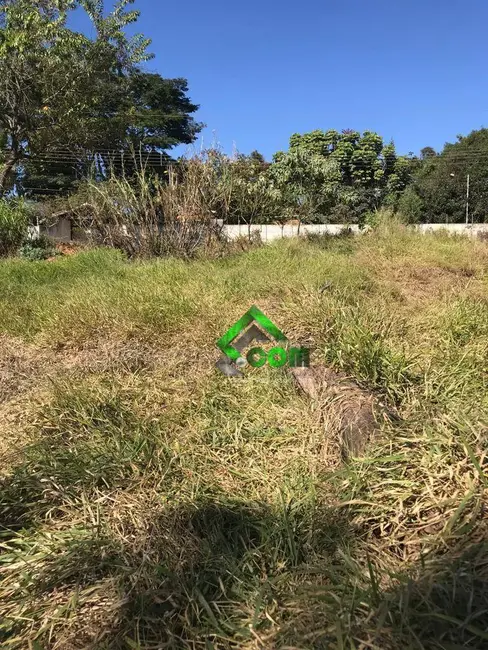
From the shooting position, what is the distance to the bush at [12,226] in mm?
9250

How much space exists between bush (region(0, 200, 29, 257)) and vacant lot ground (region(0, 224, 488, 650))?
7034 millimetres

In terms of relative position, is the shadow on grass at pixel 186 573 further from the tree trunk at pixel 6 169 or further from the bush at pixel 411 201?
the bush at pixel 411 201

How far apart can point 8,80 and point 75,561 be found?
45.0 ft

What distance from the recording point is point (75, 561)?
1396 millimetres

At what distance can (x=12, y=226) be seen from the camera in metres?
9.34

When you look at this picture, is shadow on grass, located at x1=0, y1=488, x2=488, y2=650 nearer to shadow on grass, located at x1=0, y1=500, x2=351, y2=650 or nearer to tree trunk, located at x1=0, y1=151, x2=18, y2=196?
shadow on grass, located at x1=0, y1=500, x2=351, y2=650

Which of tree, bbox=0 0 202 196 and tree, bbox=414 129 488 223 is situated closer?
tree, bbox=0 0 202 196

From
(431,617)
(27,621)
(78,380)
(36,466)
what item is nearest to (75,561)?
(27,621)

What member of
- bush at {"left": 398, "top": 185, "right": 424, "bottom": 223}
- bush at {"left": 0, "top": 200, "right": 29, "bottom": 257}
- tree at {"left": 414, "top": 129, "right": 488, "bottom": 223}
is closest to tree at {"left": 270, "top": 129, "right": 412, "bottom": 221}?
bush at {"left": 398, "top": 185, "right": 424, "bottom": 223}

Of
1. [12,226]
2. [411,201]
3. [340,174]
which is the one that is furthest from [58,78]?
[411,201]

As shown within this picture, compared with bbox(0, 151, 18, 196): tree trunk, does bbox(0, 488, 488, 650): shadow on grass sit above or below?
below

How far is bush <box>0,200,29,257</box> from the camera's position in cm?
925

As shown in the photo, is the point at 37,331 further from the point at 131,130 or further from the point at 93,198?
the point at 131,130

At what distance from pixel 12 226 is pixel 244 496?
30.4 ft
